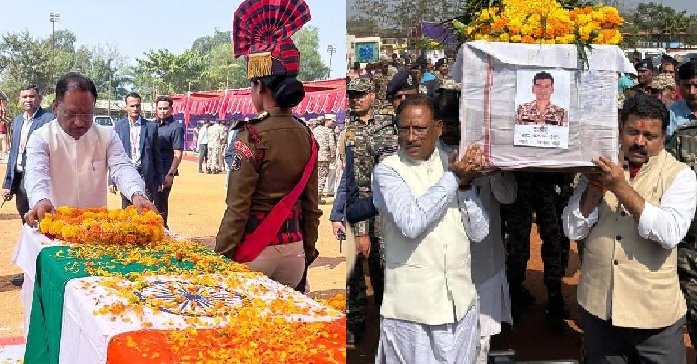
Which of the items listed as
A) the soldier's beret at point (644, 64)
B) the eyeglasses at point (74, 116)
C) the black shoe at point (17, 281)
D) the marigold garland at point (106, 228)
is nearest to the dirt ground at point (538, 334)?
the soldier's beret at point (644, 64)

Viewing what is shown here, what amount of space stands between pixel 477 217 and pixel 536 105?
41 cm

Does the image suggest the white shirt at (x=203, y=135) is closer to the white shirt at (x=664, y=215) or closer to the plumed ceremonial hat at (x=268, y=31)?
the plumed ceremonial hat at (x=268, y=31)

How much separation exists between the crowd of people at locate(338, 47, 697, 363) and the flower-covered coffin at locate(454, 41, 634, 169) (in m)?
0.04

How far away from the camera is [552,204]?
8.74 ft

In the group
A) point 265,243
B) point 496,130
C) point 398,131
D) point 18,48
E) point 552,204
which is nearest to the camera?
point 496,130

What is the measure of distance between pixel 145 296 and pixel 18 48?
49.7 ft

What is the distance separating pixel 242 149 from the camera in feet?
9.11

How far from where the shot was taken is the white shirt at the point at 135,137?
6918 millimetres

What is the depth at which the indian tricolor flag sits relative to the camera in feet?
6.46

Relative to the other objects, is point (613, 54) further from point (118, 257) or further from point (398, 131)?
point (118, 257)

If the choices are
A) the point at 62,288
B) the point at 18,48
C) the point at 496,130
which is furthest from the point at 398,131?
the point at 18,48

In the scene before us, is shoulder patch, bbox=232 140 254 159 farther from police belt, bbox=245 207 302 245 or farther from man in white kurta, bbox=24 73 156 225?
man in white kurta, bbox=24 73 156 225

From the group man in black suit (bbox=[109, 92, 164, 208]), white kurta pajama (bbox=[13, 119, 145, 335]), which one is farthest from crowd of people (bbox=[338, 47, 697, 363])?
man in black suit (bbox=[109, 92, 164, 208])

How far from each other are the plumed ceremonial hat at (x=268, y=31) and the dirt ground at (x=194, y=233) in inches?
111
